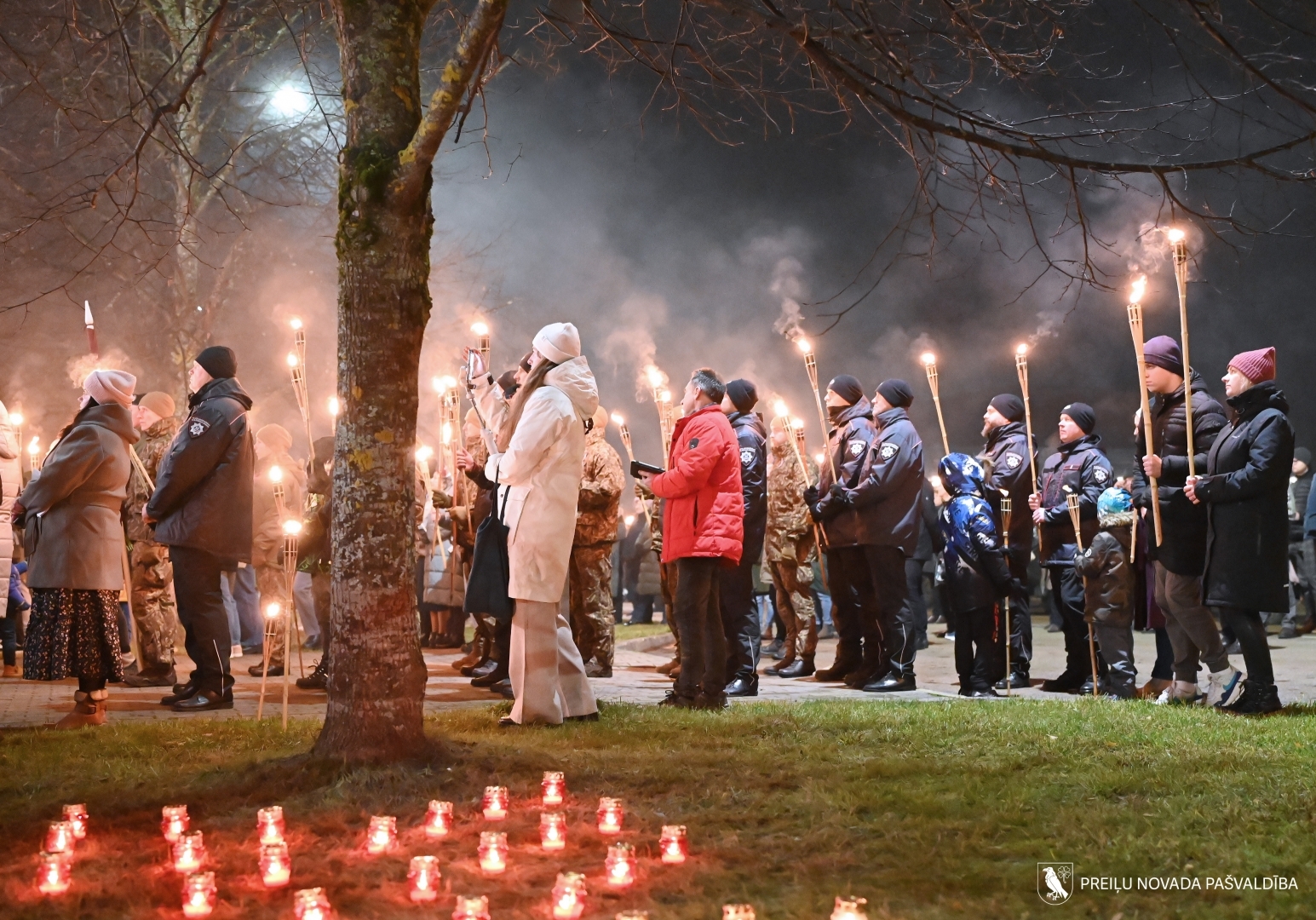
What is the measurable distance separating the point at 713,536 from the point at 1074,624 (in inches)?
137

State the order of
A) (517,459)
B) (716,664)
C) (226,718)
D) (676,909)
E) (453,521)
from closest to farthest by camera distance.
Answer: (676,909) → (517,459) → (226,718) → (716,664) → (453,521)

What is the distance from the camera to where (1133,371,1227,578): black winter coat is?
23.8 ft

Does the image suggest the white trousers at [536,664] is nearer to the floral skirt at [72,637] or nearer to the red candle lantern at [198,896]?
the floral skirt at [72,637]

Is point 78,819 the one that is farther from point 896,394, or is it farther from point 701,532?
point 896,394

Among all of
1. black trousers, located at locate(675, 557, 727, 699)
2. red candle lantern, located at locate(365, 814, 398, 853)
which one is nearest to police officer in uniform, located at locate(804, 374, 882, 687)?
black trousers, located at locate(675, 557, 727, 699)

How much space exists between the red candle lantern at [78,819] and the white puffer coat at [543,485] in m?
2.61

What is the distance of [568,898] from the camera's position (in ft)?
9.87

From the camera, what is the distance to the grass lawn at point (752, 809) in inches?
128

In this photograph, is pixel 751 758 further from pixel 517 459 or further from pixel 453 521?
pixel 453 521

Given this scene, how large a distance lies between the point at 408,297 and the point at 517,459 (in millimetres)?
1515

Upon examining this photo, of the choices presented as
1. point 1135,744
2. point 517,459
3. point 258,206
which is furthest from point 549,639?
point 258,206

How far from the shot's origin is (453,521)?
1048cm

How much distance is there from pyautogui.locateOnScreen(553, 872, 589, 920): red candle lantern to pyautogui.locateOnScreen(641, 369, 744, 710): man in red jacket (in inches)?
160

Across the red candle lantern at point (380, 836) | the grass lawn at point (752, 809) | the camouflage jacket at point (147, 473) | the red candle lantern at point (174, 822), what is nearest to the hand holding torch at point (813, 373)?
the grass lawn at point (752, 809)
